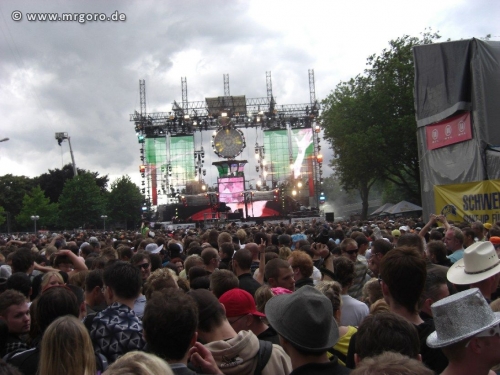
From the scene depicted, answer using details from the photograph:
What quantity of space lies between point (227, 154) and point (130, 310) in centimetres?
5522

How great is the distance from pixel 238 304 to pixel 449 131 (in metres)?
17.9

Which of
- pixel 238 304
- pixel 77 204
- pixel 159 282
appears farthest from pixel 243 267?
pixel 77 204

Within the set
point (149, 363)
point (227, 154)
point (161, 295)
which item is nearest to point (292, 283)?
point (161, 295)

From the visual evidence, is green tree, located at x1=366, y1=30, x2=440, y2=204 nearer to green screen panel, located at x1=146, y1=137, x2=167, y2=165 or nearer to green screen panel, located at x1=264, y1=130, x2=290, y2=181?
green screen panel, located at x1=264, y1=130, x2=290, y2=181

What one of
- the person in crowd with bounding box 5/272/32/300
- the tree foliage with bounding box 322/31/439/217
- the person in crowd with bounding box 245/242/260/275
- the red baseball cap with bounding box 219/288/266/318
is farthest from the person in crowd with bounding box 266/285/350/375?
the tree foliage with bounding box 322/31/439/217

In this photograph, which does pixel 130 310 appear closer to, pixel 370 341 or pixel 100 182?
pixel 370 341


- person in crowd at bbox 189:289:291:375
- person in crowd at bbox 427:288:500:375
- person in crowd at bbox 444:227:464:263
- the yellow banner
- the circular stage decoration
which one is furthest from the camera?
the circular stage decoration

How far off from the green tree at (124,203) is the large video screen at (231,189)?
30.8 meters

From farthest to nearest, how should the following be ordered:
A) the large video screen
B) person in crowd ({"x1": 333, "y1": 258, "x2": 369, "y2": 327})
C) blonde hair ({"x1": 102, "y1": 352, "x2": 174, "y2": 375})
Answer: the large video screen → person in crowd ({"x1": 333, "y1": 258, "x2": 369, "y2": 327}) → blonde hair ({"x1": 102, "y1": 352, "x2": 174, "y2": 375})

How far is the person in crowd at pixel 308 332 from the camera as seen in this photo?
2.79 metres

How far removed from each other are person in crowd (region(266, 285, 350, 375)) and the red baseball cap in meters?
0.89

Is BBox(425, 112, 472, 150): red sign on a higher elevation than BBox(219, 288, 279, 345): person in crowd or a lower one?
higher

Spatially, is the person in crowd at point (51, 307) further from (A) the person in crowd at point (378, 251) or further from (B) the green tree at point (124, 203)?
(B) the green tree at point (124, 203)

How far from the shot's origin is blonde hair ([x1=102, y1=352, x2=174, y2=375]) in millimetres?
1923
